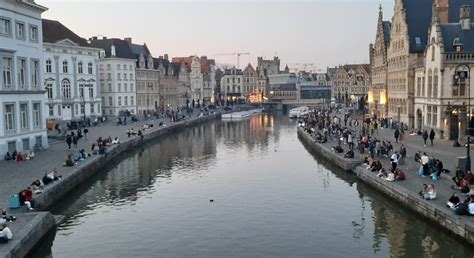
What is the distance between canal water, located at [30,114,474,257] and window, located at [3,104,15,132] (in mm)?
8018

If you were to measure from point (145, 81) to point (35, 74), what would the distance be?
6171cm

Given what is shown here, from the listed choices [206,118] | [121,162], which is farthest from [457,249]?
[206,118]

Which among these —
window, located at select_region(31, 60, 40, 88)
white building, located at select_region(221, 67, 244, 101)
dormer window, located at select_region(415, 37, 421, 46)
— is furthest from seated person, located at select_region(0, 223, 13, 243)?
white building, located at select_region(221, 67, 244, 101)

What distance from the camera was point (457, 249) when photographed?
69.1ft

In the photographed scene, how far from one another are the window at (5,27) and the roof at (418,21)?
4281 centimetres

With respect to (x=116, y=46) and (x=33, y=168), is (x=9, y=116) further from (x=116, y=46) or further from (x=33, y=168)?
(x=116, y=46)

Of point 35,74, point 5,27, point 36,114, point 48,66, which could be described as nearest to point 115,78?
point 48,66

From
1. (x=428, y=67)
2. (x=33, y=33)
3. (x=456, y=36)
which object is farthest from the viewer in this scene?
(x=428, y=67)

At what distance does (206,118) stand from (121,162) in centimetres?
5940

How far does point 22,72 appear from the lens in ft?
137

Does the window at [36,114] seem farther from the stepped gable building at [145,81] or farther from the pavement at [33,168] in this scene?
the stepped gable building at [145,81]

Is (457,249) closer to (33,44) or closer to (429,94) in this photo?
(429,94)

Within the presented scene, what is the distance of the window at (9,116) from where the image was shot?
39031 mm

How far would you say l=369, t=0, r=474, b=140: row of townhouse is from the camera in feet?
149
